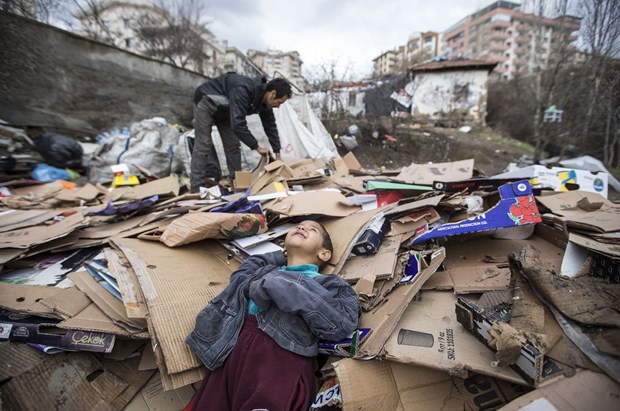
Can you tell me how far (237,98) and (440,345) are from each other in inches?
114

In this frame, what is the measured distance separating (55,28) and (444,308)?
6.29 m

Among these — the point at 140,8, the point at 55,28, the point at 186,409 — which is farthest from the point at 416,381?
the point at 140,8

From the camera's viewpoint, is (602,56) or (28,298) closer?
(28,298)

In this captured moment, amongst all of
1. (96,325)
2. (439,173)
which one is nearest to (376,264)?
(96,325)

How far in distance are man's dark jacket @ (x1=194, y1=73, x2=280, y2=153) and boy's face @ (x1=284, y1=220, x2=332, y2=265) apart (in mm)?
1883

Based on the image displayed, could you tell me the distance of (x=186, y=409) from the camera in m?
1.12

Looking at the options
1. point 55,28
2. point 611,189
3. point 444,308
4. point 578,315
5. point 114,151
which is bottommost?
point 611,189

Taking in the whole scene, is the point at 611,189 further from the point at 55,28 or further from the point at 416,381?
the point at 55,28

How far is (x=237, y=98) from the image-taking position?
120 inches

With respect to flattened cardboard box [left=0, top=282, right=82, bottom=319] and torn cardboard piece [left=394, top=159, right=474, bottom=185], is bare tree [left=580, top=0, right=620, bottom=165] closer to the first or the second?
torn cardboard piece [left=394, top=159, right=474, bottom=185]

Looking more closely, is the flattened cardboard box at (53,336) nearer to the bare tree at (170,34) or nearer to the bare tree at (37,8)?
the bare tree at (37,8)

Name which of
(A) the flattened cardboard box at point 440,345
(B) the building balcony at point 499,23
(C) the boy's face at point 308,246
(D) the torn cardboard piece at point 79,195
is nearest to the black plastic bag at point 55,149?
(D) the torn cardboard piece at point 79,195

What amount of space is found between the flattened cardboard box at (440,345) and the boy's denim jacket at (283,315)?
7.4 inches

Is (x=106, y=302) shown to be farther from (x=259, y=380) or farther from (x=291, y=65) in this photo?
(x=291, y=65)
